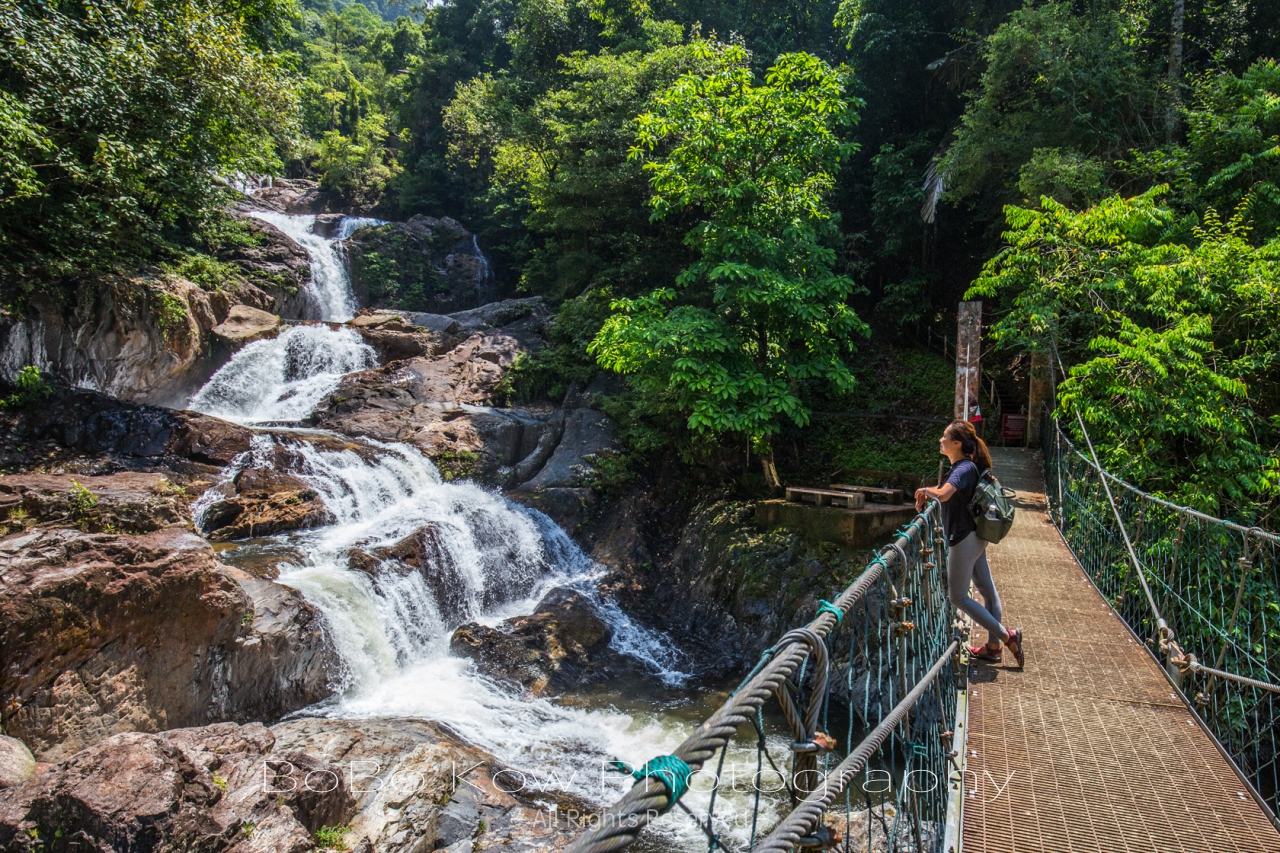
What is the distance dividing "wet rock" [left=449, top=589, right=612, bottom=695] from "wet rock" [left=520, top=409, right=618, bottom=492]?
305 cm

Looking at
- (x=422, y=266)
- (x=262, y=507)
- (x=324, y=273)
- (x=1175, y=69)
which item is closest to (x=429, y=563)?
(x=262, y=507)

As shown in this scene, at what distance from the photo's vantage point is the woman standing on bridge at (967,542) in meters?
3.88

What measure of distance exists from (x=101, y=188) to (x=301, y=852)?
11.9 metres

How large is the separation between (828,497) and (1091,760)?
6.89 m

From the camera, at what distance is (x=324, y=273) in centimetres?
1970

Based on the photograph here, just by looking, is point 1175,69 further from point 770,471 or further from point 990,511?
point 990,511

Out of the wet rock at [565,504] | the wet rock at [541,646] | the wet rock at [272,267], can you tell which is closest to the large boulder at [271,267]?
the wet rock at [272,267]

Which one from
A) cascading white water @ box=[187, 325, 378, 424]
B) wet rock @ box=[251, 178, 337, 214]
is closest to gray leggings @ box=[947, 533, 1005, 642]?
cascading white water @ box=[187, 325, 378, 424]

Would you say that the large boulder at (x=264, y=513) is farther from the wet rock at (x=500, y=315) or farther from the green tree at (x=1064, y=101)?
the green tree at (x=1064, y=101)

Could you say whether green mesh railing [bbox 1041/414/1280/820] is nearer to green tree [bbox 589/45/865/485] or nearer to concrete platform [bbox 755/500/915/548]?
concrete platform [bbox 755/500/915/548]

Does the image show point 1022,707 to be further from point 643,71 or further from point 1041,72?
point 643,71

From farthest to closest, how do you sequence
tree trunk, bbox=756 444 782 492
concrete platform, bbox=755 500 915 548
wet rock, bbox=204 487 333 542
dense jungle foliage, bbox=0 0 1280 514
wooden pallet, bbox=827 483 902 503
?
1. tree trunk, bbox=756 444 782 492
2. wooden pallet, bbox=827 483 902 503
3. concrete platform, bbox=755 500 915 548
4. wet rock, bbox=204 487 333 542
5. dense jungle foliage, bbox=0 0 1280 514

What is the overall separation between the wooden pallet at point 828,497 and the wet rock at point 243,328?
1225cm

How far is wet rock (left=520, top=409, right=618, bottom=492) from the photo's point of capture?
12.2m
